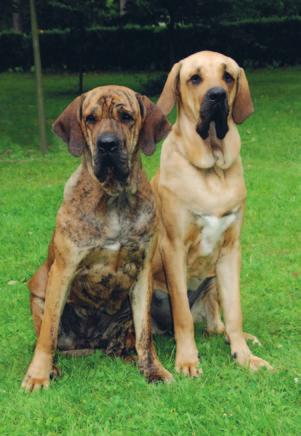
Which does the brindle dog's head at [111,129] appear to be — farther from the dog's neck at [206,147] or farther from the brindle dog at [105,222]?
the dog's neck at [206,147]

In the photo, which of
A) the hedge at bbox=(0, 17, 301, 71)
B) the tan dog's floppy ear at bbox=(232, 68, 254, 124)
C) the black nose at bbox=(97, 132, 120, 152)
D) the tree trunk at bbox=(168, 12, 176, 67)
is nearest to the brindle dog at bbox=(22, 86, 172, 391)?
the black nose at bbox=(97, 132, 120, 152)

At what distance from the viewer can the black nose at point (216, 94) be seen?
4570mm

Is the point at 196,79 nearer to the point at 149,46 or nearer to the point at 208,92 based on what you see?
the point at 208,92

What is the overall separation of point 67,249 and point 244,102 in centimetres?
157

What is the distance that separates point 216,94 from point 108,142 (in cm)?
83

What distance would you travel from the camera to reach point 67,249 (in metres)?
4.35

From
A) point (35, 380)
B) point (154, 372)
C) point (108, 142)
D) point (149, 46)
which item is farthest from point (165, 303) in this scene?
point (149, 46)

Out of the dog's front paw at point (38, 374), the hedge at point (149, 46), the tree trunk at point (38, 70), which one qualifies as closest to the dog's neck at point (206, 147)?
the dog's front paw at point (38, 374)

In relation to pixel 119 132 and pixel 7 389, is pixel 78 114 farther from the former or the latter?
pixel 7 389

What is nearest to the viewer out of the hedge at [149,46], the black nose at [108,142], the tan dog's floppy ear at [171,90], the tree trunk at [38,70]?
the black nose at [108,142]

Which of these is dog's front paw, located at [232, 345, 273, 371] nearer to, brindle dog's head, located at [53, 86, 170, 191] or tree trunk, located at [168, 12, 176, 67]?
brindle dog's head, located at [53, 86, 170, 191]

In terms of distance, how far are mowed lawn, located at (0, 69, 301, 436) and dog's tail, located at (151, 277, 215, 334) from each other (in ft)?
0.42

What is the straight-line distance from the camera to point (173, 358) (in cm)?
494

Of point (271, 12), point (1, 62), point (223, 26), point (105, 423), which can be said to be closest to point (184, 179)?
point (105, 423)
